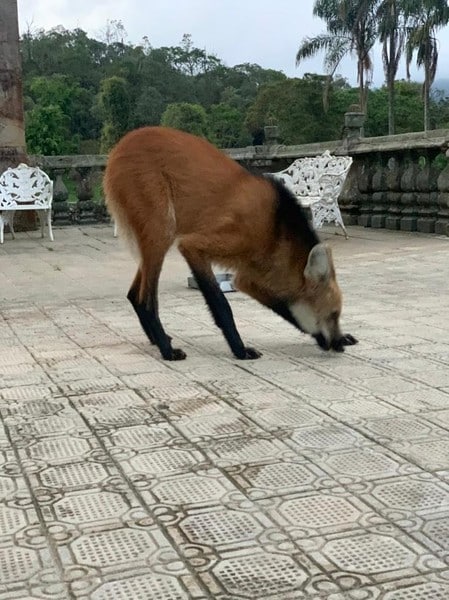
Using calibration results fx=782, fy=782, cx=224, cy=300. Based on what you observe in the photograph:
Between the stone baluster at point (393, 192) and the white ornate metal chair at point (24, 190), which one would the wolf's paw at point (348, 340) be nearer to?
the stone baluster at point (393, 192)

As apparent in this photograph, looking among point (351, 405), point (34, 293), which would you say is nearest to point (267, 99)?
point (34, 293)

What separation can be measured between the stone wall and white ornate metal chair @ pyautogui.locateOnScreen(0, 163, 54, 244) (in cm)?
200

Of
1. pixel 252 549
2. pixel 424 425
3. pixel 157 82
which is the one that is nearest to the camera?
pixel 252 549

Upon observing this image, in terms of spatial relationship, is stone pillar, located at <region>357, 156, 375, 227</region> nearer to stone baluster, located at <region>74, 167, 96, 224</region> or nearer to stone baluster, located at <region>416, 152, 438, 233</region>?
stone baluster, located at <region>416, 152, 438, 233</region>

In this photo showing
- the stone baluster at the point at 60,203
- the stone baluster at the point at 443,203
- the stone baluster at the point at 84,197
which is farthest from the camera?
the stone baluster at the point at 84,197

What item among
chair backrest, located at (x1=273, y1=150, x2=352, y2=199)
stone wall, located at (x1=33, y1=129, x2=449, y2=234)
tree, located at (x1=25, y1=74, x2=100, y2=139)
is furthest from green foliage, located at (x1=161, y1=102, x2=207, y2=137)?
chair backrest, located at (x1=273, y1=150, x2=352, y2=199)

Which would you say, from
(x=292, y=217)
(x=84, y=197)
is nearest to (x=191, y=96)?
(x=84, y=197)

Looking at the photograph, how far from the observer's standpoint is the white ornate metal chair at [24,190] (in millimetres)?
10750

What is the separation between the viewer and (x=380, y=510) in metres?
2.27

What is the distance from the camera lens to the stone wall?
9984mm

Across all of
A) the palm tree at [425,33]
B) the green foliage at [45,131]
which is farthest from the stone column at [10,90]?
the palm tree at [425,33]

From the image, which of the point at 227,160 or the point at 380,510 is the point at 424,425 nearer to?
the point at 380,510

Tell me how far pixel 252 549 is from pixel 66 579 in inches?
18.9

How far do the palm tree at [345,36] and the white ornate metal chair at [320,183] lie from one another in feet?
94.5
